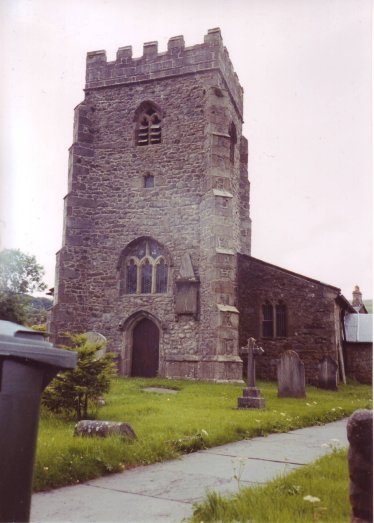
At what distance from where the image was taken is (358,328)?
24.7m

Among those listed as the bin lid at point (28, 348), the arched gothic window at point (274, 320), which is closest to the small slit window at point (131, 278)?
the arched gothic window at point (274, 320)

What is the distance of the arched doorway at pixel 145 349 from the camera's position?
19141 millimetres

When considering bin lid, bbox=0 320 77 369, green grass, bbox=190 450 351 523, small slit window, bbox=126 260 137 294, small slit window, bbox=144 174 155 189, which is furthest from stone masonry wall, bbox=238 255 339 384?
bin lid, bbox=0 320 77 369

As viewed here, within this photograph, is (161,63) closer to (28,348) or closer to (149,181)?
(149,181)

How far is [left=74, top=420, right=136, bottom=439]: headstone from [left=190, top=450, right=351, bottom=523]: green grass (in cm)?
230

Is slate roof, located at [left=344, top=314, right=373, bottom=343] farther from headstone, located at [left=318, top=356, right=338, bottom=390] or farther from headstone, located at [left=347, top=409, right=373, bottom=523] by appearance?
headstone, located at [left=347, top=409, right=373, bottom=523]

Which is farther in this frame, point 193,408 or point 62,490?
point 193,408

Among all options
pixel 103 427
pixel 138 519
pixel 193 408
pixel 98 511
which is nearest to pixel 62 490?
pixel 98 511

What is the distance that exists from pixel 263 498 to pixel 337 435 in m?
4.46

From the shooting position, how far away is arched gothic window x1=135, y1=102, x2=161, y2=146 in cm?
2064

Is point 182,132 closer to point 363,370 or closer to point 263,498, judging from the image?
point 363,370

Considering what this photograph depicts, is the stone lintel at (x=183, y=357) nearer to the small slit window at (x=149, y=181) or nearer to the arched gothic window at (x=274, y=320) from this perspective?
the arched gothic window at (x=274, y=320)

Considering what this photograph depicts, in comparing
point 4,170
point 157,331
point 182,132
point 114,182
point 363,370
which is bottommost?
point 363,370

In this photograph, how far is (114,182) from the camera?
20.5 m
